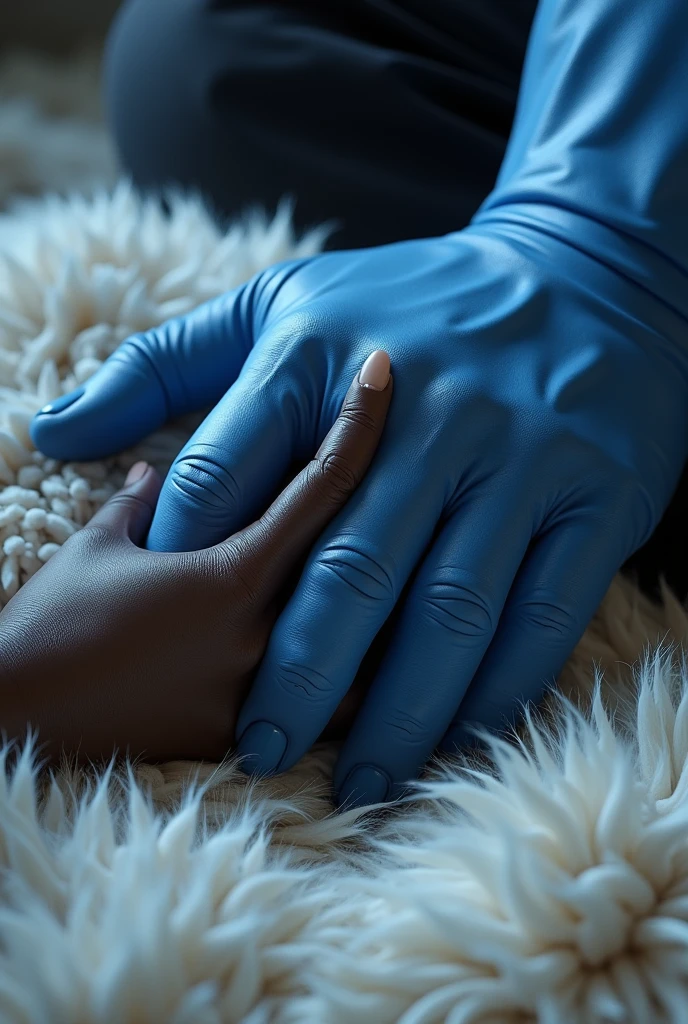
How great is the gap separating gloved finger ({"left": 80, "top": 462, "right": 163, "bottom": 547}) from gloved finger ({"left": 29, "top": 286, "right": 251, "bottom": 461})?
0.11 feet

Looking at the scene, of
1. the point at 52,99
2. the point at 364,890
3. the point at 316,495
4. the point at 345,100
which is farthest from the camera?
the point at 52,99

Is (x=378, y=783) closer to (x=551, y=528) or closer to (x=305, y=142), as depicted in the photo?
(x=551, y=528)

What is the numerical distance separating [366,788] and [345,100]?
2.07 feet

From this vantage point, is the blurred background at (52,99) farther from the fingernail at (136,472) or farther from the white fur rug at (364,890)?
the white fur rug at (364,890)

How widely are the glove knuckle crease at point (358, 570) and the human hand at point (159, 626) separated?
0.02 meters

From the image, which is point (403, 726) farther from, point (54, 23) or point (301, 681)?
point (54, 23)

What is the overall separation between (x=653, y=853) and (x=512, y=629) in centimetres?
17

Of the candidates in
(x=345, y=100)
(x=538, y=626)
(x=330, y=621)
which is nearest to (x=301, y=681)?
(x=330, y=621)

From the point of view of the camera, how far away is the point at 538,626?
0.50 meters

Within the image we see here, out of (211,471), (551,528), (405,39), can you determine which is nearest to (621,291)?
(551,528)

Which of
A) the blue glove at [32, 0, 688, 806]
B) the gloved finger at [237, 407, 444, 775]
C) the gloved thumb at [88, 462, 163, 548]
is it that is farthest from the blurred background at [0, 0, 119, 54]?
the gloved finger at [237, 407, 444, 775]

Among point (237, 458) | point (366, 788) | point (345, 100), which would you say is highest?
point (345, 100)

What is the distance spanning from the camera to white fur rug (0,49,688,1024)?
1.08ft

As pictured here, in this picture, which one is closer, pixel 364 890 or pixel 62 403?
pixel 364 890
